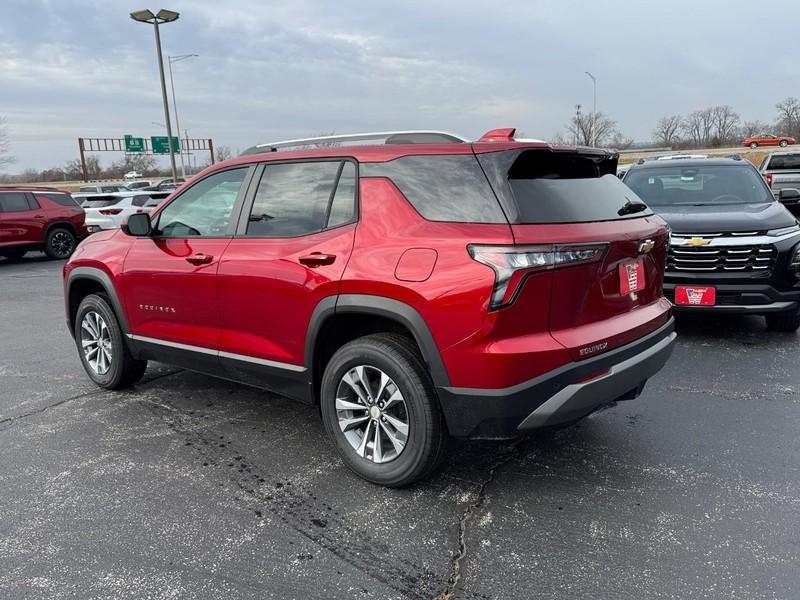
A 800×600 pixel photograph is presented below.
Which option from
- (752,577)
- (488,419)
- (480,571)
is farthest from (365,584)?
(752,577)

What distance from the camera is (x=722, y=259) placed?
5.62m

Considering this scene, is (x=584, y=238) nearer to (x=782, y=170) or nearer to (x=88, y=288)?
(x=88, y=288)

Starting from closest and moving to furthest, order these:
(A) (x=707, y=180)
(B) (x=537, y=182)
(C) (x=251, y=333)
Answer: (B) (x=537, y=182) < (C) (x=251, y=333) < (A) (x=707, y=180)

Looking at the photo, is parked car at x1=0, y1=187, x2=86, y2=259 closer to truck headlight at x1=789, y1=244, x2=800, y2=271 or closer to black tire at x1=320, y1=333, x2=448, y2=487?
black tire at x1=320, y1=333, x2=448, y2=487

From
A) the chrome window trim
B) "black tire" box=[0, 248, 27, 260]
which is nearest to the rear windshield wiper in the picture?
the chrome window trim

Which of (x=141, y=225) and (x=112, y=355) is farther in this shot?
(x=112, y=355)

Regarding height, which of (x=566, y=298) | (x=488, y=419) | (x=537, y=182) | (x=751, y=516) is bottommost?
(x=751, y=516)

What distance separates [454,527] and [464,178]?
5.37 ft

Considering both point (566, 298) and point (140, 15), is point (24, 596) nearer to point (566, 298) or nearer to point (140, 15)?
point (566, 298)

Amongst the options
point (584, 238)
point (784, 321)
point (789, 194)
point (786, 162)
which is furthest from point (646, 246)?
point (786, 162)

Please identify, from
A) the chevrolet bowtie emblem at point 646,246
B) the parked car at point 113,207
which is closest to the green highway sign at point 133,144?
the parked car at point 113,207

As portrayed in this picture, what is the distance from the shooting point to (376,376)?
126 inches

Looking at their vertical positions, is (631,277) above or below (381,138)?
below

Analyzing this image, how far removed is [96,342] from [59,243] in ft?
38.4
